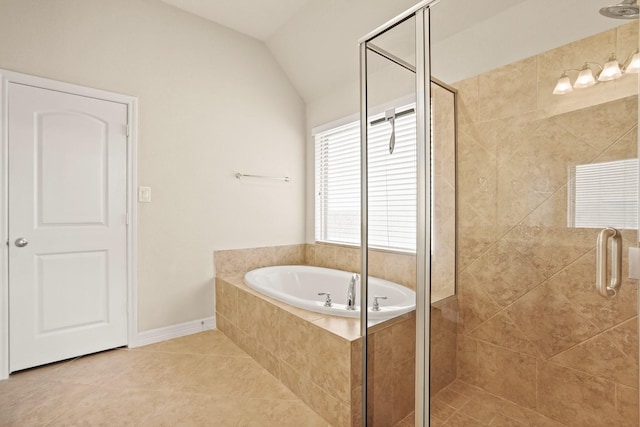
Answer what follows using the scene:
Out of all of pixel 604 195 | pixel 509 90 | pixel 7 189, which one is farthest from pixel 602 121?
pixel 7 189

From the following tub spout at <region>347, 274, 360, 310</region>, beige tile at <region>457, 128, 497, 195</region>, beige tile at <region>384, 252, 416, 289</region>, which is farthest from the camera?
tub spout at <region>347, 274, 360, 310</region>

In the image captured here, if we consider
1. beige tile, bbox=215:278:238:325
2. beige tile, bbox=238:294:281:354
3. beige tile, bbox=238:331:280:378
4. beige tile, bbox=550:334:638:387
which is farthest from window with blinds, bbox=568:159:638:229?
beige tile, bbox=215:278:238:325

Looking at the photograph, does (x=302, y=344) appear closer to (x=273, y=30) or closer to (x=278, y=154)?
(x=278, y=154)

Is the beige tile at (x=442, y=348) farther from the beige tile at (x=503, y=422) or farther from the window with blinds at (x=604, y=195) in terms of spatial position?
the window with blinds at (x=604, y=195)

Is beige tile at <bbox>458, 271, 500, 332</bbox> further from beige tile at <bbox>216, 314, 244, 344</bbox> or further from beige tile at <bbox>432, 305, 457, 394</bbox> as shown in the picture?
beige tile at <bbox>216, 314, 244, 344</bbox>

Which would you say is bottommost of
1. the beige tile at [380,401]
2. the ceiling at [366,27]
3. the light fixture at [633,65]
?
the beige tile at [380,401]

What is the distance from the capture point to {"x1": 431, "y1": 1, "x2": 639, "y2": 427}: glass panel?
0.94m

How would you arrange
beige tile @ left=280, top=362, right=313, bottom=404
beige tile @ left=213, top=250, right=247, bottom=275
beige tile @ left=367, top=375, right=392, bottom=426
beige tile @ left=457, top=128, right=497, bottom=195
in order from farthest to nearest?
beige tile @ left=213, top=250, right=247, bottom=275 → beige tile @ left=280, top=362, right=313, bottom=404 → beige tile @ left=367, top=375, right=392, bottom=426 → beige tile @ left=457, top=128, right=497, bottom=195

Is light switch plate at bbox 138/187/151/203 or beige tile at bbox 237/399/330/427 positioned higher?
light switch plate at bbox 138/187/151/203

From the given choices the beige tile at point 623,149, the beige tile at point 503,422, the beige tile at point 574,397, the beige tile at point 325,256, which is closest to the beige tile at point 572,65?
the beige tile at point 623,149

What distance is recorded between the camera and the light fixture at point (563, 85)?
1.03 m

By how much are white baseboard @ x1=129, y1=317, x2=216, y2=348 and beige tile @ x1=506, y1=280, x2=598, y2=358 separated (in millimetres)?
2442

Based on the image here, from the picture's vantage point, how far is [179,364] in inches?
86.5

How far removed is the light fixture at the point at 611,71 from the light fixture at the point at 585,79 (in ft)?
0.07
